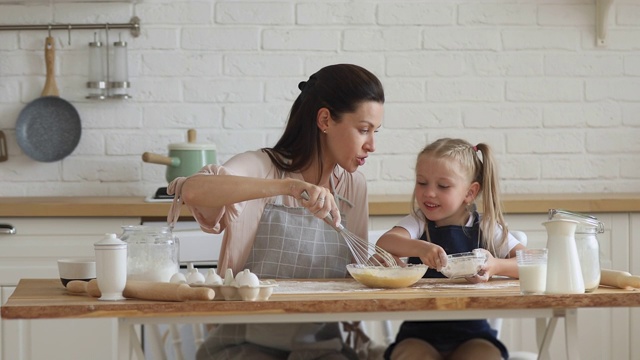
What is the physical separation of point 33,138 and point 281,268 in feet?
5.89

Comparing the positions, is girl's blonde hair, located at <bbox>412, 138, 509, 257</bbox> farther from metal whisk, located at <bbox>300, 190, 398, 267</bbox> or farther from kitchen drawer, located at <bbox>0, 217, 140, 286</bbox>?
kitchen drawer, located at <bbox>0, 217, 140, 286</bbox>

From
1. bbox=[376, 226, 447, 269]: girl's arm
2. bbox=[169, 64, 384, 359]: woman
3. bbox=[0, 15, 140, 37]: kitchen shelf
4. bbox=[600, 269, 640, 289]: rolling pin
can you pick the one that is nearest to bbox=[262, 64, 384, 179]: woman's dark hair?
bbox=[169, 64, 384, 359]: woman

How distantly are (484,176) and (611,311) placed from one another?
1207mm

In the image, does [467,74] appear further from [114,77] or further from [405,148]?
[114,77]

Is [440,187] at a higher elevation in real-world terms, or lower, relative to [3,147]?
lower

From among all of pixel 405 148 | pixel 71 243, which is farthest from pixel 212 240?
pixel 405 148

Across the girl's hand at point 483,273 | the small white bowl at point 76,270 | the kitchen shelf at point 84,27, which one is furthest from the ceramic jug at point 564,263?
the kitchen shelf at point 84,27

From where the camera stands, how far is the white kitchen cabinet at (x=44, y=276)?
11.0ft

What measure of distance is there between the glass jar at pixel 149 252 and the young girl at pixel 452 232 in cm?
56

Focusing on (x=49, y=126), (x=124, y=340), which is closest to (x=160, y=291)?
(x=124, y=340)

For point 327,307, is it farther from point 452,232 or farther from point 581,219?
point 452,232

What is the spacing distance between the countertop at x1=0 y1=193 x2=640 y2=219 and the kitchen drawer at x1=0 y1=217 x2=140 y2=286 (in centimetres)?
3

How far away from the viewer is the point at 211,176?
2277 mm

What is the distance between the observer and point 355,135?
2502mm
